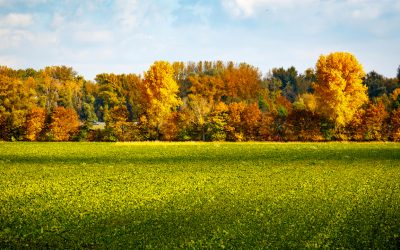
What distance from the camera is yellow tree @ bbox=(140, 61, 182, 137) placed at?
68.6 meters

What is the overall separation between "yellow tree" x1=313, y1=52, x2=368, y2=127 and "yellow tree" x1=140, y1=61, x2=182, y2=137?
25705 mm

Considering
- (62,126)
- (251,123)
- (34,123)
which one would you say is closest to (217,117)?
(251,123)

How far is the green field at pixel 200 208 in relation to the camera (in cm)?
1148

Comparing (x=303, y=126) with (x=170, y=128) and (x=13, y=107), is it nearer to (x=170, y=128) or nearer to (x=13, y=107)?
(x=170, y=128)

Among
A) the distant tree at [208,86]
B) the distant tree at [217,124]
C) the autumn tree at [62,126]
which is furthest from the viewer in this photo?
the distant tree at [208,86]

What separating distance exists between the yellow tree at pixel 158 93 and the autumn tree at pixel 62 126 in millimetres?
13733

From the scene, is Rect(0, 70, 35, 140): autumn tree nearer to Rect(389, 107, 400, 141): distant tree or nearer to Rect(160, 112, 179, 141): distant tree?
Rect(160, 112, 179, 141): distant tree

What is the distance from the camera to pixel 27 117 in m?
71.6

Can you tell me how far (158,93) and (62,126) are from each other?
18.9 metres

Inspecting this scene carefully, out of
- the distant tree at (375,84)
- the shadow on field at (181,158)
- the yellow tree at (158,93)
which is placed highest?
the distant tree at (375,84)

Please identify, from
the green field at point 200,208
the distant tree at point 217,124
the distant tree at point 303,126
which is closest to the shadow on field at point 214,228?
the green field at point 200,208

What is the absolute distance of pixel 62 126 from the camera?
7044cm

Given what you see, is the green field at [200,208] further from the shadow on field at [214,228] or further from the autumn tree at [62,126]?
the autumn tree at [62,126]

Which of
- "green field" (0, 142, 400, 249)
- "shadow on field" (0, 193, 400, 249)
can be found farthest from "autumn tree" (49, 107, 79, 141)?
"shadow on field" (0, 193, 400, 249)
